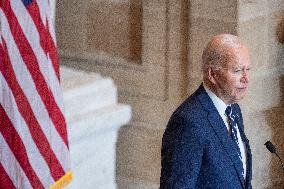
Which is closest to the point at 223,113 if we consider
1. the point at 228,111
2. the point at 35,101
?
the point at 228,111

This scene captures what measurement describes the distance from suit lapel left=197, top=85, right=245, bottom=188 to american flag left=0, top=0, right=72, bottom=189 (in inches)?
30.3

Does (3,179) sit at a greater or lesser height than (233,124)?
lesser

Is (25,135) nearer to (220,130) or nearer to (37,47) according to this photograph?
(37,47)

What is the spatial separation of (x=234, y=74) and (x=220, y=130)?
0.99 ft

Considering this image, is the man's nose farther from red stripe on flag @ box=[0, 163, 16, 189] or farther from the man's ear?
red stripe on flag @ box=[0, 163, 16, 189]

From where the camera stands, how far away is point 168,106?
7723mm

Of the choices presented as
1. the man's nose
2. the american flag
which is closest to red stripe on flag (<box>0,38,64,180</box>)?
the american flag

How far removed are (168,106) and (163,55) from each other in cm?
44

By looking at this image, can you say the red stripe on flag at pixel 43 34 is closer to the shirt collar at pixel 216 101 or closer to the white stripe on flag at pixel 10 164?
the white stripe on flag at pixel 10 164

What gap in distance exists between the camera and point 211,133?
465 centimetres

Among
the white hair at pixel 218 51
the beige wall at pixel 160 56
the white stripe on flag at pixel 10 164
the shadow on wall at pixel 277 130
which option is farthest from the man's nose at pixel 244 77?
the shadow on wall at pixel 277 130

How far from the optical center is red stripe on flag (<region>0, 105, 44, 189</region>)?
459 cm

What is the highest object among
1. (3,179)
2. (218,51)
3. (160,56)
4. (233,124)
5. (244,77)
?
(218,51)

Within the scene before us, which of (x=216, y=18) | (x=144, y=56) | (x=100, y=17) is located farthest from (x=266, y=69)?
(x=100, y=17)
